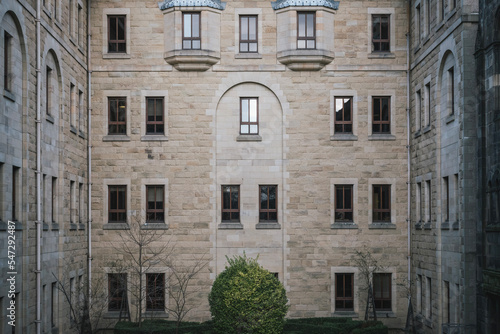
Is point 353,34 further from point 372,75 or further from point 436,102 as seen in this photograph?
point 436,102

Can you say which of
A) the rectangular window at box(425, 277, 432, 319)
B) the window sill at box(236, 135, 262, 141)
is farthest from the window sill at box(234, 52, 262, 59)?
the rectangular window at box(425, 277, 432, 319)

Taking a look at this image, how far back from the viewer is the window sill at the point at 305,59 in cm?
3525

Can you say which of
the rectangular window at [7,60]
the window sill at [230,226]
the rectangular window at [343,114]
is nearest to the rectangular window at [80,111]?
the window sill at [230,226]

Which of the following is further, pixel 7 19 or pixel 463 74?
pixel 463 74

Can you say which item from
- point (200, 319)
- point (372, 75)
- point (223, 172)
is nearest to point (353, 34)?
point (372, 75)

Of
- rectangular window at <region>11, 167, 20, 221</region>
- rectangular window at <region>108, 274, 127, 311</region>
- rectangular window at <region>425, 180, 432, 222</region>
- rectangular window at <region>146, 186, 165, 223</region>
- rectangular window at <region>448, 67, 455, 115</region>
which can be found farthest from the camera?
rectangular window at <region>146, 186, 165, 223</region>

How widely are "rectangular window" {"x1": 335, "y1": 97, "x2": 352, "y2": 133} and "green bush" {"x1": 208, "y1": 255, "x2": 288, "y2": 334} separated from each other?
10017 millimetres

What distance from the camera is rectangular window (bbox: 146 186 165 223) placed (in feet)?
116

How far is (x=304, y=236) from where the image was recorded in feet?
116

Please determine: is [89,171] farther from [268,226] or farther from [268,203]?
[268,226]

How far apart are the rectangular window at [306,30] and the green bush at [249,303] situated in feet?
40.2

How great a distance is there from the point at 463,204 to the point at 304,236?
10.5 m

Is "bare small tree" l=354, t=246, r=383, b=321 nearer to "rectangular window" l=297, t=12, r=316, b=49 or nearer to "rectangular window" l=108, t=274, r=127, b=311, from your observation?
"rectangular window" l=297, t=12, r=316, b=49

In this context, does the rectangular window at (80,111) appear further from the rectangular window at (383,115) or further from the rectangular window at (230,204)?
the rectangular window at (383,115)
